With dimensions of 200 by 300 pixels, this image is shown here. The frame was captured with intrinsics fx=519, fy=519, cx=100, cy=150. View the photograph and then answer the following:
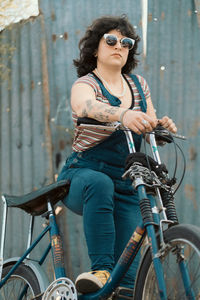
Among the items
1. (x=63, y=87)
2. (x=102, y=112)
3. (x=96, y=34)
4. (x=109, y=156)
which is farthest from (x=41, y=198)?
(x=63, y=87)

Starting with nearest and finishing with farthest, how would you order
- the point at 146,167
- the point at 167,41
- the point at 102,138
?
the point at 146,167, the point at 102,138, the point at 167,41

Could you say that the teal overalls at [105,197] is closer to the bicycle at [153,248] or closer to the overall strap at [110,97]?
the overall strap at [110,97]

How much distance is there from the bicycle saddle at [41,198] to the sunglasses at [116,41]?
94cm

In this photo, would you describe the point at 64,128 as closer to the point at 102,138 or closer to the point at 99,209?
the point at 102,138

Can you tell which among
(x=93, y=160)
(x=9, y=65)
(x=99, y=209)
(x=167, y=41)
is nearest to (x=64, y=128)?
(x=9, y=65)

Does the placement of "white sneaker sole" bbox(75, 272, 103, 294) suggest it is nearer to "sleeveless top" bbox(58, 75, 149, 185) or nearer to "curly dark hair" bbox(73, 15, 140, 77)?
"sleeveless top" bbox(58, 75, 149, 185)

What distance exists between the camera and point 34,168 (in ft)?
15.7

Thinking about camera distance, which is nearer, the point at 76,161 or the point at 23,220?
the point at 76,161

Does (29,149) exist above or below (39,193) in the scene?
above

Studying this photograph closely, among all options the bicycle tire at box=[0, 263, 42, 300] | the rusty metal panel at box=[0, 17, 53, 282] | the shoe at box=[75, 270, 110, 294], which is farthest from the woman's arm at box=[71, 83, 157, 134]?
the rusty metal panel at box=[0, 17, 53, 282]

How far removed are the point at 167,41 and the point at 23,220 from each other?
2077 millimetres

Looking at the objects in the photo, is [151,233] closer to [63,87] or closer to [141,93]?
[141,93]

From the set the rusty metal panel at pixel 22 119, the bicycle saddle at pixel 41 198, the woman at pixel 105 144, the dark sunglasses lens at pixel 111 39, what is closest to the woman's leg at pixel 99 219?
the woman at pixel 105 144

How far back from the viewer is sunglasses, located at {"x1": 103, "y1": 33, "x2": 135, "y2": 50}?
3.35 meters
